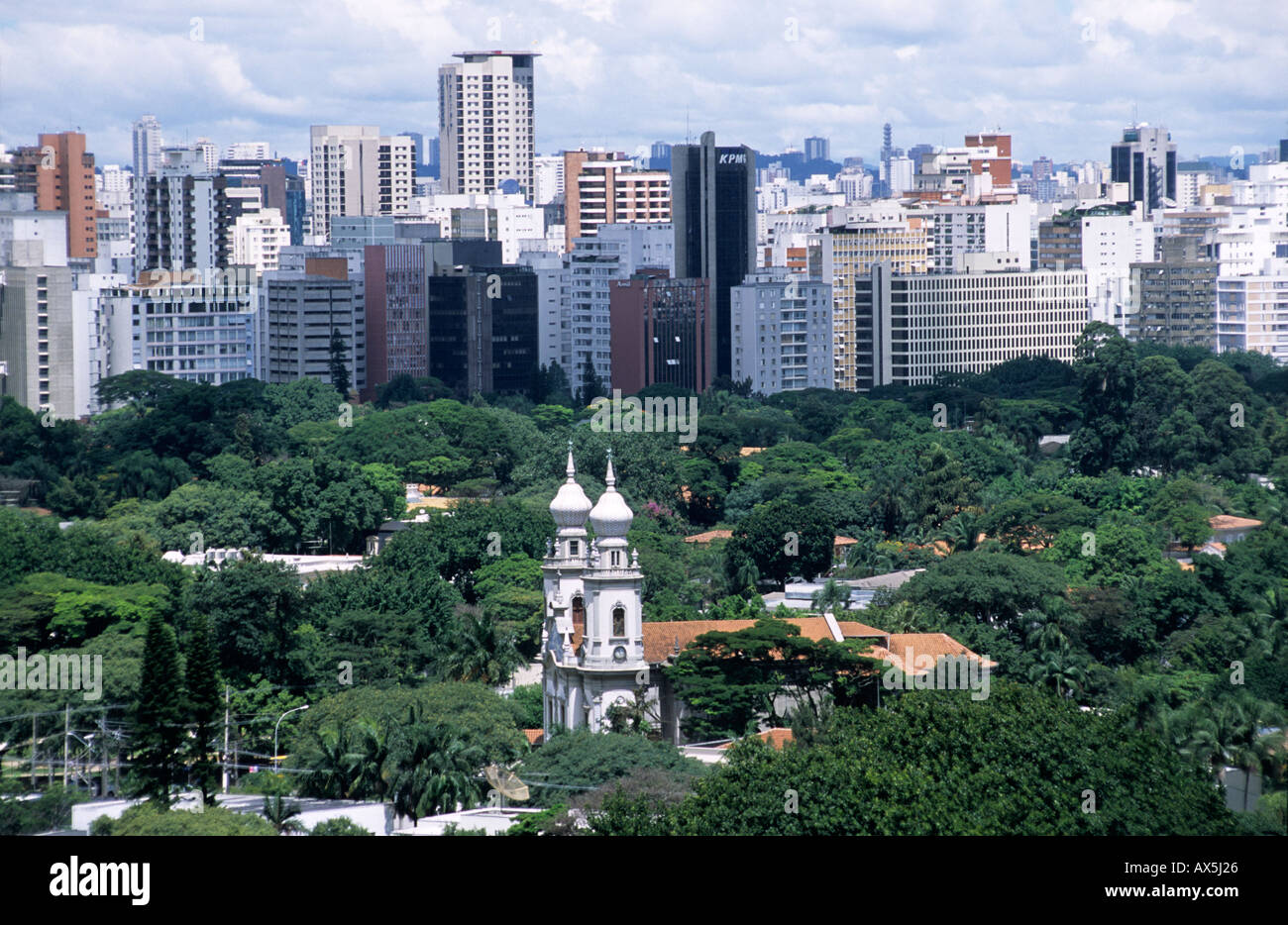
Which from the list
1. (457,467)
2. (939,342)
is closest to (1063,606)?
(457,467)

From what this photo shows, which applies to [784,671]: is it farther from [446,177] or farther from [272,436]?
[446,177]

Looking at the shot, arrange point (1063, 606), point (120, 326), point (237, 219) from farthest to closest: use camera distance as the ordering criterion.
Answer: point (237, 219), point (120, 326), point (1063, 606)

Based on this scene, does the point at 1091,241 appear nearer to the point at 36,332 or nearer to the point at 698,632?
the point at 36,332

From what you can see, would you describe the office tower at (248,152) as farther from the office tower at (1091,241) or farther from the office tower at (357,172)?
the office tower at (1091,241)

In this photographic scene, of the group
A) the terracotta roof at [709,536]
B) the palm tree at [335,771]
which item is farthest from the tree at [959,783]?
the terracotta roof at [709,536]

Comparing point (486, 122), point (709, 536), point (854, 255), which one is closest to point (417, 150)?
point (486, 122)
